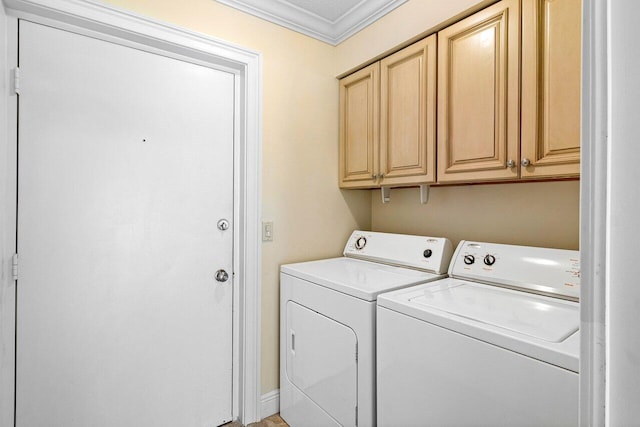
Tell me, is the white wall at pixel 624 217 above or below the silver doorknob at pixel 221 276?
above

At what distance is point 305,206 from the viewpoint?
2125 millimetres

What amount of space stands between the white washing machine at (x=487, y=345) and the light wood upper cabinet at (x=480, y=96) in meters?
0.42

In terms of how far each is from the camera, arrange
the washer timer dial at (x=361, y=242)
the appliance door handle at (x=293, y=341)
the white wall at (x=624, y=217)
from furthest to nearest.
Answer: the washer timer dial at (x=361, y=242) < the appliance door handle at (x=293, y=341) < the white wall at (x=624, y=217)

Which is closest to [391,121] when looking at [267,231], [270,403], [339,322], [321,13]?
[321,13]

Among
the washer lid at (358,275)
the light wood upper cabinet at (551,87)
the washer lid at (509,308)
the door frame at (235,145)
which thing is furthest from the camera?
the washer lid at (358,275)

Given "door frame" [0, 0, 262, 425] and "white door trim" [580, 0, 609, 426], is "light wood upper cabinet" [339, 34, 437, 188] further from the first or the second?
"white door trim" [580, 0, 609, 426]

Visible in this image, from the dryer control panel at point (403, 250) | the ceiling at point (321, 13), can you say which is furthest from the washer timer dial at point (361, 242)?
the ceiling at point (321, 13)

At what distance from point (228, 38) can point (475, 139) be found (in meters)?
1.43

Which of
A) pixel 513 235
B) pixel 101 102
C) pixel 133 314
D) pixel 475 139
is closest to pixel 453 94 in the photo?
pixel 475 139

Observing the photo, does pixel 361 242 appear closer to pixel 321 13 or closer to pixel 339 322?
pixel 339 322

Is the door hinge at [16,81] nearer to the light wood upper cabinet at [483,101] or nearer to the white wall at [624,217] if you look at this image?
the light wood upper cabinet at [483,101]

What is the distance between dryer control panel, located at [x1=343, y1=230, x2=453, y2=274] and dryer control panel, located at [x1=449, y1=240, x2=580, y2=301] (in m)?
0.08

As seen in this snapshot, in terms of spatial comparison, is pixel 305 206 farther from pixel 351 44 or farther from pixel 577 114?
pixel 577 114

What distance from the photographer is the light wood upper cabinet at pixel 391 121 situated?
5.57ft
